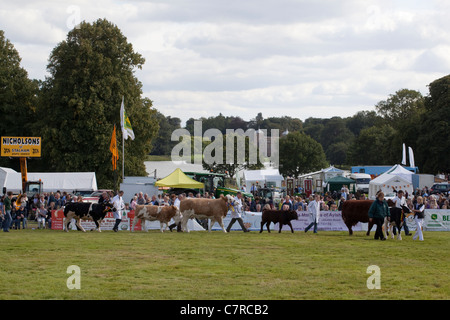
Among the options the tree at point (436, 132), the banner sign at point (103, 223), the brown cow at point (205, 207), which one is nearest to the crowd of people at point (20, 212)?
the banner sign at point (103, 223)

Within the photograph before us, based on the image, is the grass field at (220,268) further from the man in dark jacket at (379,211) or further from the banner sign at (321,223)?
the banner sign at (321,223)

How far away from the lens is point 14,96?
58.4 metres

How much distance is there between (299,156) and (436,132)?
3599cm

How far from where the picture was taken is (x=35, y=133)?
5534 cm

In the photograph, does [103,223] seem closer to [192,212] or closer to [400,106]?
[192,212]

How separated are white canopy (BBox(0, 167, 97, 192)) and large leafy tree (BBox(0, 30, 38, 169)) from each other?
501 inches

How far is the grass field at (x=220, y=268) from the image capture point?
11883 millimetres

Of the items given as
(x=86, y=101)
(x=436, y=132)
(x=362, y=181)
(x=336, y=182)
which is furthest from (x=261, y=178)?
(x=436, y=132)

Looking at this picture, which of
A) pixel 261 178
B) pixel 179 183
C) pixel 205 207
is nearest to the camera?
pixel 205 207

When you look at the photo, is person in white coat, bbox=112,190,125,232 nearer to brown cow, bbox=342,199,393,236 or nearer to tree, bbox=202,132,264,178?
brown cow, bbox=342,199,393,236

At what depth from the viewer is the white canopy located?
43.4 metres

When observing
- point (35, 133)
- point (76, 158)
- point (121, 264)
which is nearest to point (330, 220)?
point (121, 264)
